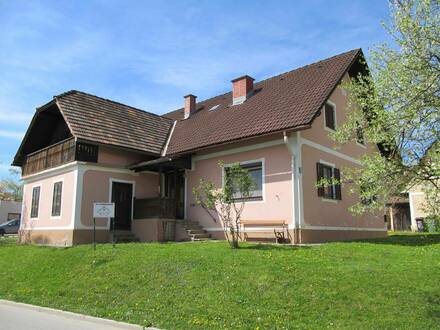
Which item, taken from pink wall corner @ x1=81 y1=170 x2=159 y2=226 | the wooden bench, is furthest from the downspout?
pink wall corner @ x1=81 y1=170 x2=159 y2=226

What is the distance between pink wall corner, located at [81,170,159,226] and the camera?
18047mm

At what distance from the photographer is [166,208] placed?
18.0 meters

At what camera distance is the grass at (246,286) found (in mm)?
7316

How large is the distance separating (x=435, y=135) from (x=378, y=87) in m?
1.56

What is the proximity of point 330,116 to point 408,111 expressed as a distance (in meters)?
10.8

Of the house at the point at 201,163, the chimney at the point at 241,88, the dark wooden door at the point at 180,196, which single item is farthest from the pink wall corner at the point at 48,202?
the chimney at the point at 241,88

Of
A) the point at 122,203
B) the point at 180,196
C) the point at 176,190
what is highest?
the point at 176,190

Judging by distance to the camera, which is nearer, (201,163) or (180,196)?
(201,163)

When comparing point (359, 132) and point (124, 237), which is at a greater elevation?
point (359, 132)

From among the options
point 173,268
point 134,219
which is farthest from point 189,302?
point 134,219

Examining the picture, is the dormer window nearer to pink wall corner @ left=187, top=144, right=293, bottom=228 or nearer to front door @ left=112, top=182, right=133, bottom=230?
pink wall corner @ left=187, top=144, right=293, bottom=228

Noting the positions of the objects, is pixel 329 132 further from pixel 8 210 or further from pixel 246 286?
pixel 8 210

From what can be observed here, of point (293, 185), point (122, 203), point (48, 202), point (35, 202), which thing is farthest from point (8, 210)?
point (293, 185)

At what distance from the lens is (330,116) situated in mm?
18422
